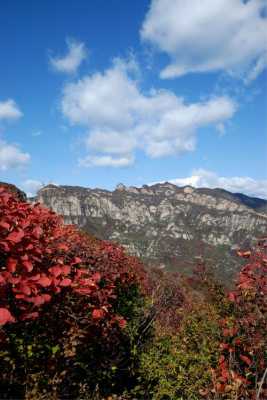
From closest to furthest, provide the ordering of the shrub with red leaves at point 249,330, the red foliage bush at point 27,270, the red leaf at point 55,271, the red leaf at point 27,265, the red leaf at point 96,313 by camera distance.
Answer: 1. the red foliage bush at point 27,270
2. the red leaf at point 27,265
3. the red leaf at point 55,271
4. the red leaf at point 96,313
5. the shrub with red leaves at point 249,330

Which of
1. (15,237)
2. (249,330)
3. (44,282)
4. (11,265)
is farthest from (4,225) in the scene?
(249,330)

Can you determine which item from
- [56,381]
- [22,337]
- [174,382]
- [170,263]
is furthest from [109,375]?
[170,263]

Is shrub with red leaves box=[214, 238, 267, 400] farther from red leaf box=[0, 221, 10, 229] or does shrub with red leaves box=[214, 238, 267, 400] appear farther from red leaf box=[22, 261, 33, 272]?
red leaf box=[0, 221, 10, 229]

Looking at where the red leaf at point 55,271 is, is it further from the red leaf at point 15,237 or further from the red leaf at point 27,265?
the red leaf at point 15,237

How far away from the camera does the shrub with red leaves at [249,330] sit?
18.9 ft

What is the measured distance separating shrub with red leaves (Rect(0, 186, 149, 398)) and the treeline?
12 mm

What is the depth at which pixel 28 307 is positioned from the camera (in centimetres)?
343

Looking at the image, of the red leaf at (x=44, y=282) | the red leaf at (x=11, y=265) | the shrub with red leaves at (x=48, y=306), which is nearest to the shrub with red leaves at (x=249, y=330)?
the shrub with red leaves at (x=48, y=306)

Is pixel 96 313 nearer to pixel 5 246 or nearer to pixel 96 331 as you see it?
pixel 96 331

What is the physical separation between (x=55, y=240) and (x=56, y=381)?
164 cm

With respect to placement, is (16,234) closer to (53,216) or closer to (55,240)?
(55,240)

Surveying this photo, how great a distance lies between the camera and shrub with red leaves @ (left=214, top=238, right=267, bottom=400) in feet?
18.9

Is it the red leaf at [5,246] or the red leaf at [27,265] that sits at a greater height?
the red leaf at [5,246]

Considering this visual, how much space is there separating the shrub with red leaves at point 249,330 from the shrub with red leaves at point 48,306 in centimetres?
170
